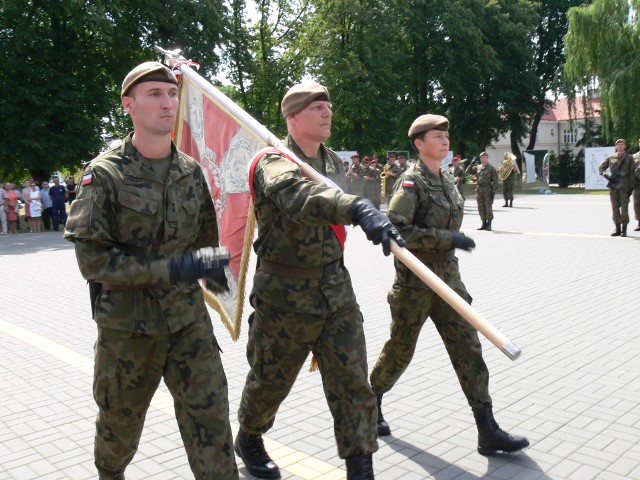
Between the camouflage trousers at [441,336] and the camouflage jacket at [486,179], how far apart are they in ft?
43.5

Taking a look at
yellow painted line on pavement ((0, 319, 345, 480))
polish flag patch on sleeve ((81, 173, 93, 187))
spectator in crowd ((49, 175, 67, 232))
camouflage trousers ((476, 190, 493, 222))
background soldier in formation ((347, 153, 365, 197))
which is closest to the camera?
polish flag patch on sleeve ((81, 173, 93, 187))

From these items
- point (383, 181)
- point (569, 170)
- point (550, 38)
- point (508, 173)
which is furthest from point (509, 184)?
point (550, 38)

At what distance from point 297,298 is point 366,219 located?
830mm

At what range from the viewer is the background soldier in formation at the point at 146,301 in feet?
9.03

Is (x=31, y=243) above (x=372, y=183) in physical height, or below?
below

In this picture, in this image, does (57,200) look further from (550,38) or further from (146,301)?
(550,38)

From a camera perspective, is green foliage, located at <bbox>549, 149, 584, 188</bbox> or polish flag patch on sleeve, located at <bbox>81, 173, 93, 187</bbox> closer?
polish flag patch on sleeve, located at <bbox>81, 173, 93, 187</bbox>

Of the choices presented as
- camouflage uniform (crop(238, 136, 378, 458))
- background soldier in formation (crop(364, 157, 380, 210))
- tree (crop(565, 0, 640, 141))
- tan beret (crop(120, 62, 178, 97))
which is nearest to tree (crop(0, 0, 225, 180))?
background soldier in formation (crop(364, 157, 380, 210))

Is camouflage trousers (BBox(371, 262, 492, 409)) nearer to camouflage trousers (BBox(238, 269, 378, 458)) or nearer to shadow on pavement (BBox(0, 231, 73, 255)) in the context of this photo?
camouflage trousers (BBox(238, 269, 378, 458))

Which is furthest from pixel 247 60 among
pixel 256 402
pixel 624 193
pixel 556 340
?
pixel 256 402

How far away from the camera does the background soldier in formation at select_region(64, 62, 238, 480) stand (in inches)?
108

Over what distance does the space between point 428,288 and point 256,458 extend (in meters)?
1.35

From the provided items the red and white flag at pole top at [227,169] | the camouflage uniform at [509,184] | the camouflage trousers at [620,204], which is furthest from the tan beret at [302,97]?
the camouflage uniform at [509,184]

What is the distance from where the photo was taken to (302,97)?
3.42m
